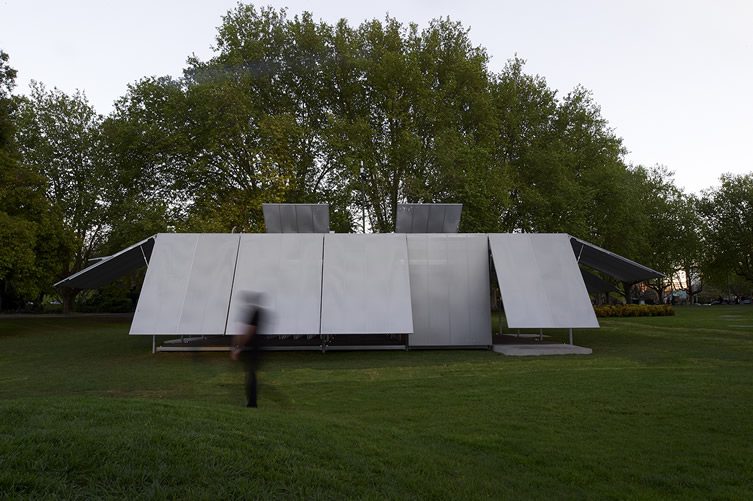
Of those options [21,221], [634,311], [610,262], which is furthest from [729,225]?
[21,221]

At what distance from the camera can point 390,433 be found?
6105 millimetres

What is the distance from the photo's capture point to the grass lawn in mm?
4109

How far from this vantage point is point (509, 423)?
22.2 ft

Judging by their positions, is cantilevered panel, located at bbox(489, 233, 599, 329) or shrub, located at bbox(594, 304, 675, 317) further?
shrub, located at bbox(594, 304, 675, 317)

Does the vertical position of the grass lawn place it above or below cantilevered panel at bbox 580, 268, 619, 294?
below

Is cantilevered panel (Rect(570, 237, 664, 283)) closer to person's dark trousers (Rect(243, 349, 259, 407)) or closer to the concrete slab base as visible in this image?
the concrete slab base

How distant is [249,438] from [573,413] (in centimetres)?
433

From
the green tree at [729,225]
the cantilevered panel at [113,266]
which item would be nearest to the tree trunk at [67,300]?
the cantilevered panel at [113,266]

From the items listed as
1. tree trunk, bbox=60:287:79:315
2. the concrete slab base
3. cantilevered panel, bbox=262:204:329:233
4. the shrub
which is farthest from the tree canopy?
the concrete slab base

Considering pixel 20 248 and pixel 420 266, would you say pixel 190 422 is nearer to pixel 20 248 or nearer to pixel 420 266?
pixel 420 266

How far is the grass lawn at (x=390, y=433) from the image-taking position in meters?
4.11

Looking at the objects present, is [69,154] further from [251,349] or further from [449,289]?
[251,349]

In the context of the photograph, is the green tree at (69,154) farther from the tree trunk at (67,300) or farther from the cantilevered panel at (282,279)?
the cantilevered panel at (282,279)

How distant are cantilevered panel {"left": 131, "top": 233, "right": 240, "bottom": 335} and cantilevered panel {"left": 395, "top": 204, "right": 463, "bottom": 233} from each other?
5414 millimetres
